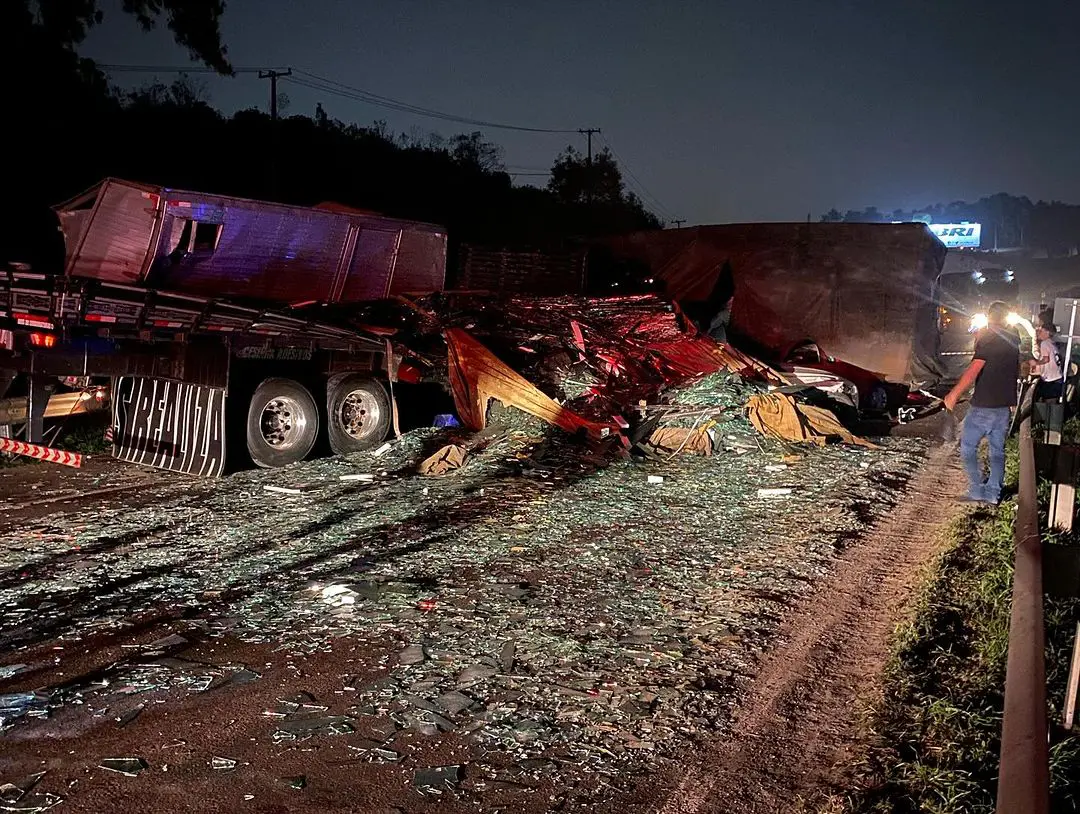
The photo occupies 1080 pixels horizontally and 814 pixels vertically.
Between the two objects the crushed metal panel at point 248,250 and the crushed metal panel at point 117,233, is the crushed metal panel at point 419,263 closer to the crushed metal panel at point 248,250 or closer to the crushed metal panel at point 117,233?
the crushed metal panel at point 248,250

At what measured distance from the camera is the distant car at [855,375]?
51.3ft

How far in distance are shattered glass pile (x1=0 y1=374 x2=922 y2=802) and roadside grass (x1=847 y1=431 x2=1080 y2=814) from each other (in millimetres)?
726

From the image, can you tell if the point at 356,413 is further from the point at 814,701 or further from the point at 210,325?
the point at 814,701

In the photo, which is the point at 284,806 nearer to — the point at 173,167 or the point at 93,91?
the point at 93,91

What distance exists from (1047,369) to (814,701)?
34.9 ft

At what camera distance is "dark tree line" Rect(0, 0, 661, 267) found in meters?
18.0

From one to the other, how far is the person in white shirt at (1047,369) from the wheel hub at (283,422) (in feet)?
33.0

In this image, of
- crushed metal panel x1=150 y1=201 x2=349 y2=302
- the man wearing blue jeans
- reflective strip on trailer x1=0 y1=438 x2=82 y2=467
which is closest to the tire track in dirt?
the man wearing blue jeans

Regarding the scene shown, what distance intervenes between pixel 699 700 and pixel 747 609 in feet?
4.59

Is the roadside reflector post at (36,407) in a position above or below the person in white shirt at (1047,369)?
below

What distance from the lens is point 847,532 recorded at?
754cm

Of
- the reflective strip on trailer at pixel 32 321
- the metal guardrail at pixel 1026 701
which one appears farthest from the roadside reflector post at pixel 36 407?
the metal guardrail at pixel 1026 701

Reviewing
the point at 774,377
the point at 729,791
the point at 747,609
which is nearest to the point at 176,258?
the point at 774,377

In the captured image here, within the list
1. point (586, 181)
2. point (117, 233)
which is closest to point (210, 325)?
point (117, 233)
